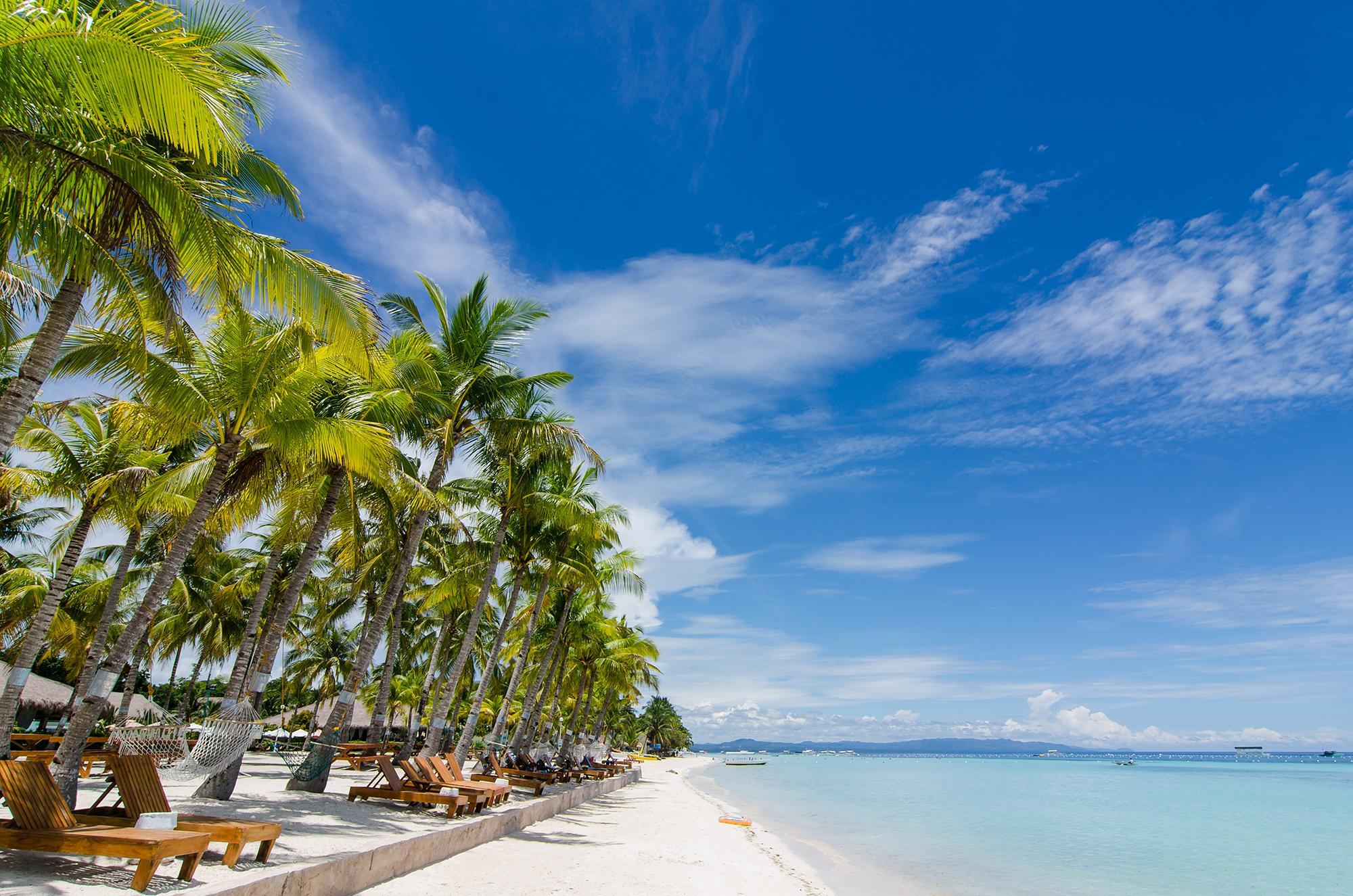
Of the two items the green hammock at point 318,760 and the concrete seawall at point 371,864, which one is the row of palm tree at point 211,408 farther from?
the concrete seawall at point 371,864

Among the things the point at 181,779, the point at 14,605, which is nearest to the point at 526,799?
the point at 181,779

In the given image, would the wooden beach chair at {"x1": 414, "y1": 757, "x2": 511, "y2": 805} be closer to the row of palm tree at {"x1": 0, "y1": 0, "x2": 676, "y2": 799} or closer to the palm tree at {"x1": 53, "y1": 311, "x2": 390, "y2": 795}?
the row of palm tree at {"x1": 0, "y1": 0, "x2": 676, "y2": 799}

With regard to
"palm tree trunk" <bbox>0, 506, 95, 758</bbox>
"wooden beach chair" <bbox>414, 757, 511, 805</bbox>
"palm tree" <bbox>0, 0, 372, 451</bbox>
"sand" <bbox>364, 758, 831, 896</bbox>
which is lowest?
"sand" <bbox>364, 758, 831, 896</bbox>

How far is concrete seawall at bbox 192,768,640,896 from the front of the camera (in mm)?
5047

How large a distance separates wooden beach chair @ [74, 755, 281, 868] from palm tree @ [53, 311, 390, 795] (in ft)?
5.58

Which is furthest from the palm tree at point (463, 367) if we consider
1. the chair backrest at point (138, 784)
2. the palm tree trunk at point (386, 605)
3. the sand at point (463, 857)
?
the chair backrest at point (138, 784)

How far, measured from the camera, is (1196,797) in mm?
54938

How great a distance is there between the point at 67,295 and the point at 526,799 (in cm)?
1273

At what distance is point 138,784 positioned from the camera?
6000 millimetres

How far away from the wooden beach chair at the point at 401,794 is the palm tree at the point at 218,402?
4.36 m

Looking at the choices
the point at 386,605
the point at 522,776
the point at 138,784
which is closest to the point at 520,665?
the point at 522,776

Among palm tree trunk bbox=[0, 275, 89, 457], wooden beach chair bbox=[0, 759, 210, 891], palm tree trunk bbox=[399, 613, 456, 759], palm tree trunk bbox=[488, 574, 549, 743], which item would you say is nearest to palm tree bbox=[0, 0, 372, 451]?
palm tree trunk bbox=[0, 275, 89, 457]

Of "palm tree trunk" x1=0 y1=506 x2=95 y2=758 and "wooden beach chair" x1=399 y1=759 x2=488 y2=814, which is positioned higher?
"palm tree trunk" x1=0 y1=506 x2=95 y2=758

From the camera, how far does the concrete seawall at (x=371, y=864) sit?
199 inches
